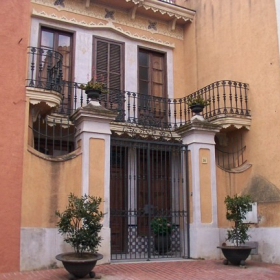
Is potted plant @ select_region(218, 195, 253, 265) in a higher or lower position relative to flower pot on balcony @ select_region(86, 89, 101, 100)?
lower

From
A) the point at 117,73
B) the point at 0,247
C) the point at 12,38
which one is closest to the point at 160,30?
the point at 117,73

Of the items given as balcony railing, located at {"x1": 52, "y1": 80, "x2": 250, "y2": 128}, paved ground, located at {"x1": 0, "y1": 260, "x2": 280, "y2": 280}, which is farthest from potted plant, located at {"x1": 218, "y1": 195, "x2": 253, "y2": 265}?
balcony railing, located at {"x1": 52, "y1": 80, "x2": 250, "y2": 128}

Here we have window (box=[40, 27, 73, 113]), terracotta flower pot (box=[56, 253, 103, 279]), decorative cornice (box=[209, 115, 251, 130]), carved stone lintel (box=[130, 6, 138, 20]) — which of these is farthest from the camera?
carved stone lintel (box=[130, 6, 138, 20])

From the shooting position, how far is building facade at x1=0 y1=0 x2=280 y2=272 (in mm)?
8680

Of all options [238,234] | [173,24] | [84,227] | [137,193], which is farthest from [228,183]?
[173,24]

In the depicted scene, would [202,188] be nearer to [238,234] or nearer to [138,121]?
[238,234]

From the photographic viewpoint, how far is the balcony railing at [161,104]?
11367mm

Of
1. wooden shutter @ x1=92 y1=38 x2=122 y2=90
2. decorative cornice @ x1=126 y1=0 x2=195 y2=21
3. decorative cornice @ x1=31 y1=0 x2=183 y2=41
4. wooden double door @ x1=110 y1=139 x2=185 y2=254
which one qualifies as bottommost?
wooden double door @ x1=110 y1=139 x2=185 y2=254

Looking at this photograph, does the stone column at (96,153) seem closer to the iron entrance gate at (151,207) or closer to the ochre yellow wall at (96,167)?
the ochre yellow wall at (96,167)

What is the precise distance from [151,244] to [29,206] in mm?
3707

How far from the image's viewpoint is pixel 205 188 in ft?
34.5

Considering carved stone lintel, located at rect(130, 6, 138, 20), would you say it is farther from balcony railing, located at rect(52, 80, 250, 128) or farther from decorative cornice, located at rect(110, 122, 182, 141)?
decorative cornice, located at rect(110, 122, 182, 141)

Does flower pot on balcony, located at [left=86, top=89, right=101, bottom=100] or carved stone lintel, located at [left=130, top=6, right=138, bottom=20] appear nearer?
flower pot on balcony, located at [left=86, top=89, right=101, bottom=100]

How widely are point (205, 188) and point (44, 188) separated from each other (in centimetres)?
422
